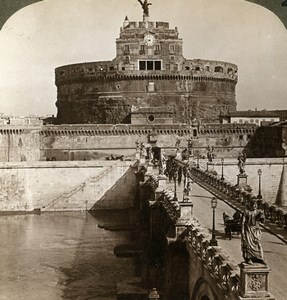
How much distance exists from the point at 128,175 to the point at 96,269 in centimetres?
1617

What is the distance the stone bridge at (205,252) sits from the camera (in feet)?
36.8

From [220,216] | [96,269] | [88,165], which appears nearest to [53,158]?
[88,165]

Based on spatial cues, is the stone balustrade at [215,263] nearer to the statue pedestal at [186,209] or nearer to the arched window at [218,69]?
the statue pedestal at [186,209]

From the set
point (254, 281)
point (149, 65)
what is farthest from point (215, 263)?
point (149, 65)

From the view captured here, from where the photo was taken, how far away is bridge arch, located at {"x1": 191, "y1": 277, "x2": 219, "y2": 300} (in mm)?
13364

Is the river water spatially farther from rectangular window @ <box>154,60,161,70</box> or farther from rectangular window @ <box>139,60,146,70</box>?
rectangular window @ <box>154,60,161,70</box>

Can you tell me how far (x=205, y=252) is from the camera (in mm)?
14141

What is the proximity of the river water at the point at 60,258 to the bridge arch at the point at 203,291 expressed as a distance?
27.3 feet

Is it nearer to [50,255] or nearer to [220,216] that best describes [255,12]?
[220,216]

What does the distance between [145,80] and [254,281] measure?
4918 centimetres

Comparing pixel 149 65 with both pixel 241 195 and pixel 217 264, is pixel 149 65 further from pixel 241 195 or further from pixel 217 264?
pixel 217 264

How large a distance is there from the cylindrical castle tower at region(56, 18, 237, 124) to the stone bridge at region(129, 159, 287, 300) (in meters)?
29.8

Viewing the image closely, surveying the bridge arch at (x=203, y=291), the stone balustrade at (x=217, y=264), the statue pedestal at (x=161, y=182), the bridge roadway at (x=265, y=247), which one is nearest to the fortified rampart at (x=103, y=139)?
the statue pedestal at (x=161, y=182)

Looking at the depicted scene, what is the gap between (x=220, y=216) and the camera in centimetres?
2083
